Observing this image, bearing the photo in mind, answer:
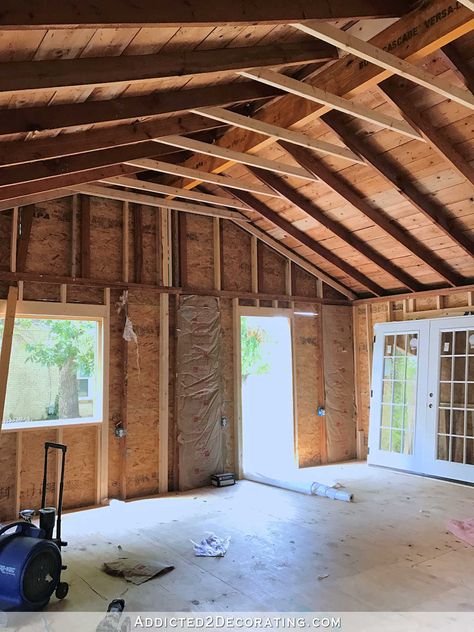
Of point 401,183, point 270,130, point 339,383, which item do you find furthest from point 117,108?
point 339,383

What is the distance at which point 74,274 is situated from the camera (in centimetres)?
578

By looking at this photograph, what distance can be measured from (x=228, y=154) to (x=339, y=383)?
4609 mm

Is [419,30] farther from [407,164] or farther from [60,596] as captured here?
[60,596]

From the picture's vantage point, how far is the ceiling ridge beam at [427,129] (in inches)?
161

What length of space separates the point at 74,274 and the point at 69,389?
142 cm

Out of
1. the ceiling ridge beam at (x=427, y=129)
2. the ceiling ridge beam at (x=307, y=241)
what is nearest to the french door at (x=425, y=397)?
the ceiling ridge beam at (x=307, y=241)

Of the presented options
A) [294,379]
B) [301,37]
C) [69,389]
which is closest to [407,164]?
[301,37]

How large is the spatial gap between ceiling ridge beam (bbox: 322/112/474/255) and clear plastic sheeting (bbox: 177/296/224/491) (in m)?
2.84

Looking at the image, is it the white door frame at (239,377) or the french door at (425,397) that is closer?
the french door at (425,397)

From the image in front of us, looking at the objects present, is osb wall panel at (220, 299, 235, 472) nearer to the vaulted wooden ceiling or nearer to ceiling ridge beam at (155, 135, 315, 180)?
the vaulted wooden ceiling

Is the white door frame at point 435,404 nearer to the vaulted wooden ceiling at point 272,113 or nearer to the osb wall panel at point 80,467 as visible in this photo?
the vaulted wooden ceiling at point 272,113

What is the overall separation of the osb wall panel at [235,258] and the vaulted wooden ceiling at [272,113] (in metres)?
0.32

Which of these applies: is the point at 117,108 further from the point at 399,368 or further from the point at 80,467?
the point at 399,368

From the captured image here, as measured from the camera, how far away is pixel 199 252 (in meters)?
6.85
